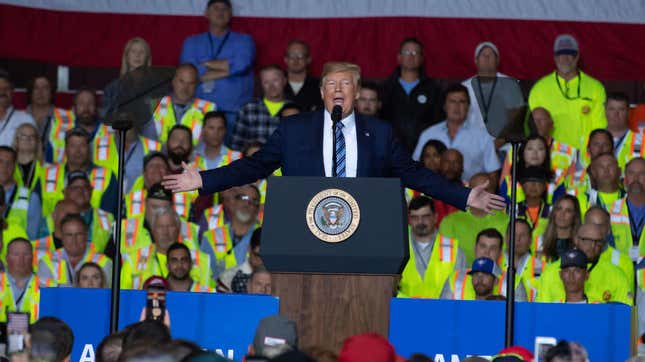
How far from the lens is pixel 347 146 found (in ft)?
21.1

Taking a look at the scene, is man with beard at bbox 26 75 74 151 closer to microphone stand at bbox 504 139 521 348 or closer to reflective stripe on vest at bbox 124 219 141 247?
reflective stripe on vest at bbox 124 219 141 247

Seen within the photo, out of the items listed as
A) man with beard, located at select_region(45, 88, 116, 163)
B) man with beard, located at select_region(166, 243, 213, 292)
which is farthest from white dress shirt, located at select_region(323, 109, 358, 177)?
man with beard, located at select_region(45, 88, 116, 163)

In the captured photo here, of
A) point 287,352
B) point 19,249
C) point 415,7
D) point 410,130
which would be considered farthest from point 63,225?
point 287,352

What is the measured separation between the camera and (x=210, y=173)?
655cm

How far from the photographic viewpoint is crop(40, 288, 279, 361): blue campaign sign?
6.76 meters

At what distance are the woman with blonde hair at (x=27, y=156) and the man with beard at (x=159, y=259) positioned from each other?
1.57 metres

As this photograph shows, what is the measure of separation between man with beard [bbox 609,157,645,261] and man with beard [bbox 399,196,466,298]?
1.21 meters

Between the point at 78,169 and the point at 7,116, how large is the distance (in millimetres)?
973

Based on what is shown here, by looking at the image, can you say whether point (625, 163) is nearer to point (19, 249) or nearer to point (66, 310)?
point (19, 249)

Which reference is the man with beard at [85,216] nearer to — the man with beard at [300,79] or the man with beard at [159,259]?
the man with beard at [159,259]

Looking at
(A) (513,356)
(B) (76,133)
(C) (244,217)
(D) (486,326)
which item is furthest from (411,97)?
(A) (513,356)

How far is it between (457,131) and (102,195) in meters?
2.88

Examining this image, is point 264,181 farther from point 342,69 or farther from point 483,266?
point 342,69

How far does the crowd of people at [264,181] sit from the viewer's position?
32.5 ft
